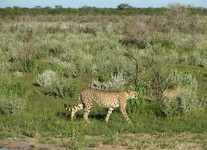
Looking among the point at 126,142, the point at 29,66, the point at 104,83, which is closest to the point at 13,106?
the point at 126,142

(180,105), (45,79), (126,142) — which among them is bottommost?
(45,79)

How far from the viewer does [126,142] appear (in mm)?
12141

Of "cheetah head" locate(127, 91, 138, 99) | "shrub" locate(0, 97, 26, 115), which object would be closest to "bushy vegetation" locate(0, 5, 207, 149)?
"shrub" locate(0, 97, 26, 115)

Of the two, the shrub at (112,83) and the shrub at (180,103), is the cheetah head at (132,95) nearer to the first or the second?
the shrub at (180,103)

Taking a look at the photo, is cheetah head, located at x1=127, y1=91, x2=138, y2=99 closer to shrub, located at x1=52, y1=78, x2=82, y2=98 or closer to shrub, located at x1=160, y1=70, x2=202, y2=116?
shrub, located at x1=160, y1=70, x2=202, y2=116

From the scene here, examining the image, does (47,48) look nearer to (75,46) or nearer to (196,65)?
(75,46)

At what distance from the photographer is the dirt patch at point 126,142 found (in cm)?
1180

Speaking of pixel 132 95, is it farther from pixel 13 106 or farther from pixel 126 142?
pixel 13 106

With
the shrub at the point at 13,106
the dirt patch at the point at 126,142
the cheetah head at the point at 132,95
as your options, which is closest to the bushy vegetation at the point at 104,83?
the shrub at the point at 13,106

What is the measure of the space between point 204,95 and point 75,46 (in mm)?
13658

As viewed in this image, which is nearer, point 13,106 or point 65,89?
point 13,106

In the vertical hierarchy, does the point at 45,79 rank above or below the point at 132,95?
below

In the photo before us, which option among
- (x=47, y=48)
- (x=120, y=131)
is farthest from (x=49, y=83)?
(x=47, y=48)

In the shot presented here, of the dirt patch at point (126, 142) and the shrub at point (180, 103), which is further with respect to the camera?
Answer: the shrub at point (180, 103)
